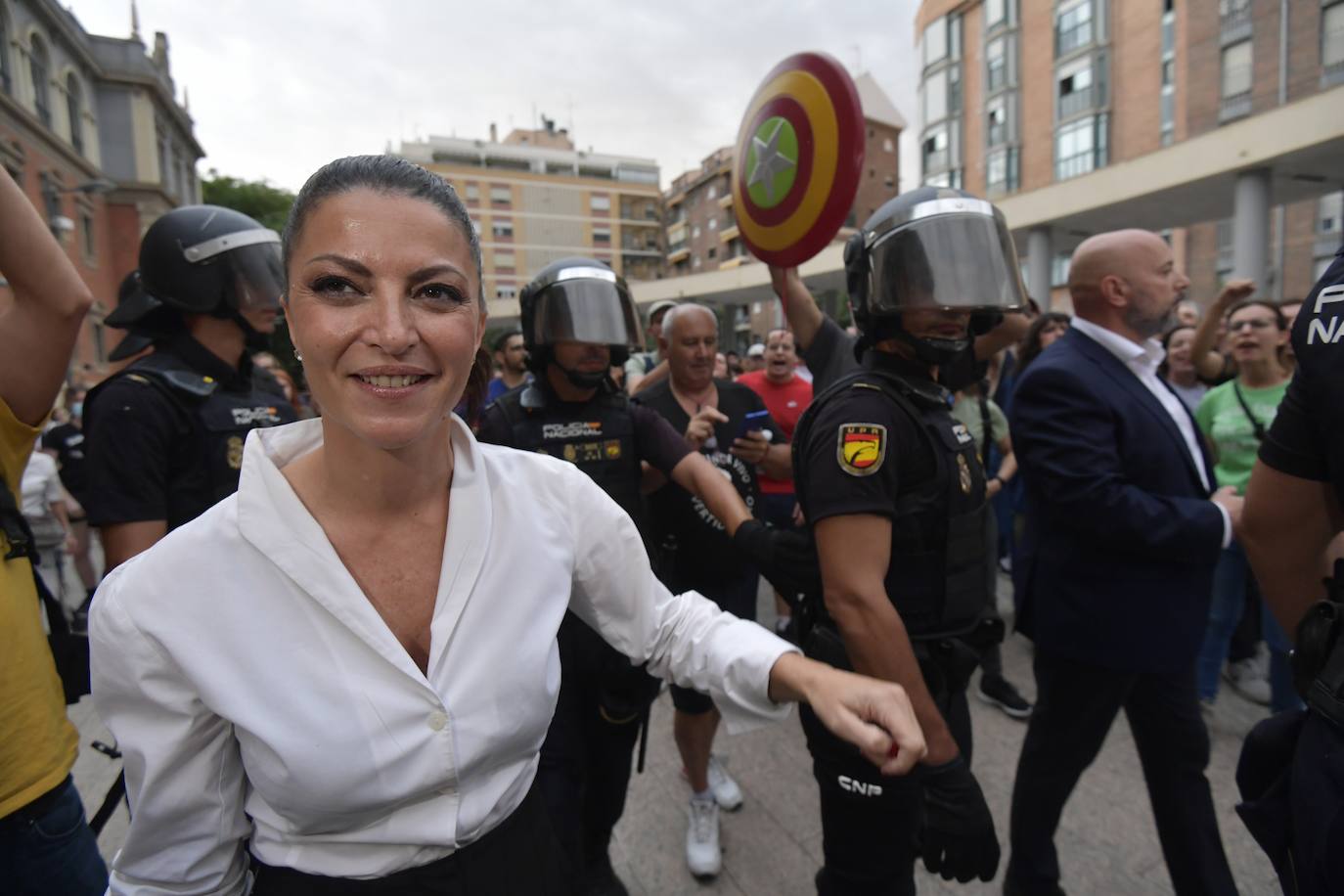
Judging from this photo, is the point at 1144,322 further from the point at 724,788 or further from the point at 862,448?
the point at 724,788

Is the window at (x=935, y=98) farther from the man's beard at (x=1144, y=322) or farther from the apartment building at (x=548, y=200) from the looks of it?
the man's beard at (x=1144, y=322)

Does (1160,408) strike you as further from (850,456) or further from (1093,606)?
(850,456)

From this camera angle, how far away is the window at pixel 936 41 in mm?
33844

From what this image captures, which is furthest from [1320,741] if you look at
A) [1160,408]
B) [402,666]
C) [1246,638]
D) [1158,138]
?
[1158,138]

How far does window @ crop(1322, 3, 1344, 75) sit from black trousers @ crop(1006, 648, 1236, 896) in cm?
2887

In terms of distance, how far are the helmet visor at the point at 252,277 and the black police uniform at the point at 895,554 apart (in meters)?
1.73

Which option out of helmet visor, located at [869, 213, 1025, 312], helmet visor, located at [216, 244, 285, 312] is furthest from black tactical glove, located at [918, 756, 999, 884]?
helmet visor, located at [216, 244, 285, 312]

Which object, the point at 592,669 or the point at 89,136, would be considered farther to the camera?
the point at 89,136

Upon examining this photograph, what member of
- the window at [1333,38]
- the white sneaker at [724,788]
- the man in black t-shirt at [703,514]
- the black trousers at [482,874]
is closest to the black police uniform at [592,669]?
the man in black t-shirt at [703,514]

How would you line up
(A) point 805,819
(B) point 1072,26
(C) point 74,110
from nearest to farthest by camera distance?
(A) point 805,819
(C) point 74,110
(B) point 1072,26

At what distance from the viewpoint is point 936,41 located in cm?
3441

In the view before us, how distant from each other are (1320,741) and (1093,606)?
958 millimetres

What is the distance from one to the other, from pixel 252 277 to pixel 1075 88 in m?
35.5

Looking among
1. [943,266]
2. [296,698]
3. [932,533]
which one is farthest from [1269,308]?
[296,698]
